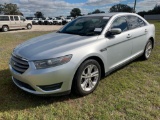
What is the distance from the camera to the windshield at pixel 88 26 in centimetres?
350

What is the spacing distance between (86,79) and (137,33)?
2137mm

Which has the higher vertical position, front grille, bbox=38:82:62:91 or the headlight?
the headlight

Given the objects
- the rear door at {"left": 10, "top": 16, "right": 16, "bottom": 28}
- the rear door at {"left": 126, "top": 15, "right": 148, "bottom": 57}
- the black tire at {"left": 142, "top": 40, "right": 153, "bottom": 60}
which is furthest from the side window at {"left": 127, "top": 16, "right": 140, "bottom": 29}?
the rear door at {"left": 10, "top": 16, "right": 16, "bottom": 28}

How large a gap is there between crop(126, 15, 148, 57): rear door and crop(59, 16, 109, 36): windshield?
0.92 metres

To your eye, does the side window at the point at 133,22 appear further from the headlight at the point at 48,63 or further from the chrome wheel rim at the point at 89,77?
the headlight at the point at 48,63

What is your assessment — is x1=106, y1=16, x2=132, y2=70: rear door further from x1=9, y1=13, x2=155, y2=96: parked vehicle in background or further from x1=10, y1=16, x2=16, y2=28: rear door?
x1=10, y1=16, x2=16, y2=28: rear door

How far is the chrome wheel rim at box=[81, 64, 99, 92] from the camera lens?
304cm

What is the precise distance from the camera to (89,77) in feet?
10.2

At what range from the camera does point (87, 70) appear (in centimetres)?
305

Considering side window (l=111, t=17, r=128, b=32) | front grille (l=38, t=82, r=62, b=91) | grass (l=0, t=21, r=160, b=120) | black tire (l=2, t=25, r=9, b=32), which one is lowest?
grass (l=0, t=21, r=160, b=120)

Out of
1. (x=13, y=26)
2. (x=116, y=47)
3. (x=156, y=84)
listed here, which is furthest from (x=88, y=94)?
(x=13, y=26)

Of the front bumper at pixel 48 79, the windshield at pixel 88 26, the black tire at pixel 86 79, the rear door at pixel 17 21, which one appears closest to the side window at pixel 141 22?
the windshield at pixel 88 26

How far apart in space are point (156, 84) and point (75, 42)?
2.02 meters

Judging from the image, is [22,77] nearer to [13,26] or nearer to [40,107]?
[40,107]
